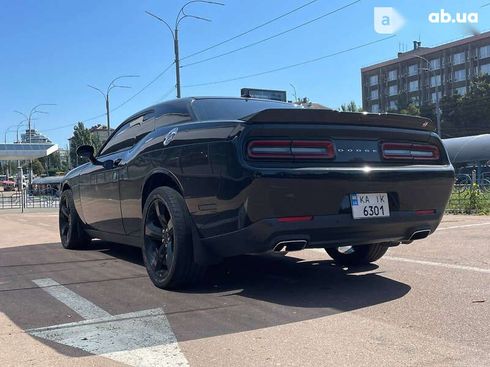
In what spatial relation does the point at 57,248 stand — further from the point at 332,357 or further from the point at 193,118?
the point at 332,357

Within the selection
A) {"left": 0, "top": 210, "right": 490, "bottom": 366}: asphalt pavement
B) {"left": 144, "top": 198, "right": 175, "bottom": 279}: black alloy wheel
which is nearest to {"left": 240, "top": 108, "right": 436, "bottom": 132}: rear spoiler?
{"left": 144, "top": 198, "right": 175, "bottom": 279}: black alloy wheel

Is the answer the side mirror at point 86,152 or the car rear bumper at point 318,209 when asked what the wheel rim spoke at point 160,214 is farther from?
the side mirror at point 86,152

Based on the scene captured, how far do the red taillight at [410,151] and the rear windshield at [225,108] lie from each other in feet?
3.99

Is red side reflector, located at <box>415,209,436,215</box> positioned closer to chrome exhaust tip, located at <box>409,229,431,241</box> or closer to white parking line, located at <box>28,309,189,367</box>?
chrome exhaust tip, located at <box>409,229,431,241</box>

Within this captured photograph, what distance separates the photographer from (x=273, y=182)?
150 inches

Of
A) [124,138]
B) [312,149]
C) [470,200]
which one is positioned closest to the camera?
[312,149]

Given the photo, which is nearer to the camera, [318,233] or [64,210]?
[318,233]

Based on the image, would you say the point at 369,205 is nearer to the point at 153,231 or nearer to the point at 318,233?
the point at 318,233

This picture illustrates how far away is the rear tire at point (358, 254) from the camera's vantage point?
5555 millimetres

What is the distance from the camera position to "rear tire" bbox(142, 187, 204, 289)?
173 inches

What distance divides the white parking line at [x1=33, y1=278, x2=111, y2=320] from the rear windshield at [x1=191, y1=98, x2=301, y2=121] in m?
1.80

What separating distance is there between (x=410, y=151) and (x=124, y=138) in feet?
10.4

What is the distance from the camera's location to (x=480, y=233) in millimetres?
8172

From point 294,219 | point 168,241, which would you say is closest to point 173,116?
point 168,241
